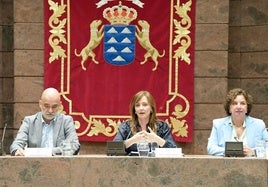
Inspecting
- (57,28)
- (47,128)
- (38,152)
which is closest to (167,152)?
(38,152)

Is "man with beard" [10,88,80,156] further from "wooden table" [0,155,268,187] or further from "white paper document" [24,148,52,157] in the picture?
"wooden table" [0,155,268,187]

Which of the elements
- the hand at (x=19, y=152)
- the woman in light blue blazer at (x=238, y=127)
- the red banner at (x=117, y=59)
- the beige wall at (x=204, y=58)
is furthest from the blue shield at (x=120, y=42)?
the hand at (x=19, y=152)

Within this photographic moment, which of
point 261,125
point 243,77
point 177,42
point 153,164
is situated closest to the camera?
point 153,164

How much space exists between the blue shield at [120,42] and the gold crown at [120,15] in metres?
0.05

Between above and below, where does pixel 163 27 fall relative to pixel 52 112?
above

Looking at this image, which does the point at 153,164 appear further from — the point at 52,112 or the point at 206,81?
the point at 206,81

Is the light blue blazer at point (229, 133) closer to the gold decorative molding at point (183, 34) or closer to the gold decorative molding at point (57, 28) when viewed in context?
the gold decorative molding at point (183, 34)

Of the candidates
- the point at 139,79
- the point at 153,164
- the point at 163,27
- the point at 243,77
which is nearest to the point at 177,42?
the point at 163,27

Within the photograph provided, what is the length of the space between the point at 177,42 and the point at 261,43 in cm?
104

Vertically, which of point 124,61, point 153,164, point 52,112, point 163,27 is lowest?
point 153,164

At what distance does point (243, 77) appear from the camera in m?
5.75

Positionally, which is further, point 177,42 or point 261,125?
point 177,42

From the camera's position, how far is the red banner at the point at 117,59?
5.34m

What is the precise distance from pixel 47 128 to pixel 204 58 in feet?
7.53
